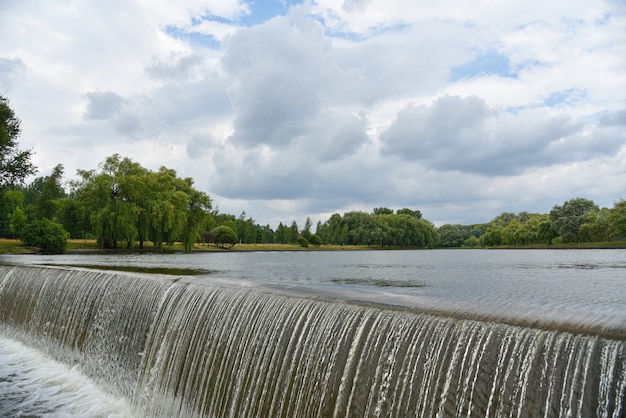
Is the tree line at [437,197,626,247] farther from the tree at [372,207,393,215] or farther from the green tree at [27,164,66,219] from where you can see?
the green tree at [27,164,66,219]

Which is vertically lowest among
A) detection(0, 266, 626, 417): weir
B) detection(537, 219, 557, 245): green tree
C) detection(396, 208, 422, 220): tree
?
detection(0, 266, 626, 417): weir

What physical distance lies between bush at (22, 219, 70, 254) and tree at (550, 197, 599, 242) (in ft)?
216

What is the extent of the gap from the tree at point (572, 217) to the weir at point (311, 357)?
7199cm

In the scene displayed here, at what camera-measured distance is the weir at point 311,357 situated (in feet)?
12.3

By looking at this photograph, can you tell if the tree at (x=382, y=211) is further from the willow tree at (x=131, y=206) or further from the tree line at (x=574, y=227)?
the willow tree at (x=131, y=206)

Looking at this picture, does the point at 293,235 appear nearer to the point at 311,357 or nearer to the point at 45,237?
the point at 45,237

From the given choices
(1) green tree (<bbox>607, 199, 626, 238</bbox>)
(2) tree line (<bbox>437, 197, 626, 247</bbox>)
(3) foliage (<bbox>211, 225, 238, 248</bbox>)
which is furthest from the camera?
(3) foliage (<bbox>211, 225, 238, 248</bbox>)

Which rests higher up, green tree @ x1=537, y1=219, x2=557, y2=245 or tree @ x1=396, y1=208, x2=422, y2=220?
tree @ x1=396, y1=208, x2=422, y2=220

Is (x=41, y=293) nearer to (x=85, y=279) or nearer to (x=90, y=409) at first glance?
(x=85, y=279)

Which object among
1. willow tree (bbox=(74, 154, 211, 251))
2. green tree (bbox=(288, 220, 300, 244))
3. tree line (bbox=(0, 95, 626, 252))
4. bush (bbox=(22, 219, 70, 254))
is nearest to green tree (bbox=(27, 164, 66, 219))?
tree line (bbox=(0, 95, 626, 252))

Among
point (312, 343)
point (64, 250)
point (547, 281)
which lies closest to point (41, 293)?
point (312, 343)

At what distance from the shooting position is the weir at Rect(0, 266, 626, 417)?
3734 mm

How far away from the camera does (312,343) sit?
550 centimetres

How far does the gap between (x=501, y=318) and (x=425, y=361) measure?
923 millimetres
